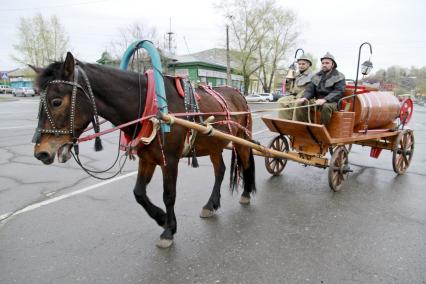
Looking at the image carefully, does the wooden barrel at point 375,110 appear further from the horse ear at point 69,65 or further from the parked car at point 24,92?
the parked car at point 24,92

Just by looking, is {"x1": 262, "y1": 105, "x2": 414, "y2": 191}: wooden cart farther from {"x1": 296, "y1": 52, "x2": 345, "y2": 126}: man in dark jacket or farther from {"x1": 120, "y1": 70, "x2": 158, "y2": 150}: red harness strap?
{"x1": 120, "y1": 70, "x2": 158, "y2": 150}: red harness strap

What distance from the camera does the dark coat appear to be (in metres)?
5.03

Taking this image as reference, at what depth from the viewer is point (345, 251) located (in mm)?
3270

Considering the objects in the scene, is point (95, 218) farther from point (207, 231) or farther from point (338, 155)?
point (338, 155)

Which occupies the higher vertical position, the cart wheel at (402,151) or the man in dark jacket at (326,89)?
the man in dark jacket at (326,89)

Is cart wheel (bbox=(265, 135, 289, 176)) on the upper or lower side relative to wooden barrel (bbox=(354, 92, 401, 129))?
lower

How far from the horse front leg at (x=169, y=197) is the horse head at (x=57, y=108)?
39.3 inches

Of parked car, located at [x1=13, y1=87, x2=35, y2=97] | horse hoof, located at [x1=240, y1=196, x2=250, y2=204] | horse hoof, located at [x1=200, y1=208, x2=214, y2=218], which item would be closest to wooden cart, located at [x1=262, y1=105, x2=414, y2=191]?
horse hoof, located at [x1=240, y1=196, x2=250, y2=204]

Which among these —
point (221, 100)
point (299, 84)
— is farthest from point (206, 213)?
point (299, 84)

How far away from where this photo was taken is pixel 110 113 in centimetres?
290

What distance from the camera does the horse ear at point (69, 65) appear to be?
2402 millimetres

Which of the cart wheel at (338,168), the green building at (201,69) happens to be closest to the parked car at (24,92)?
the green building at (201,69)

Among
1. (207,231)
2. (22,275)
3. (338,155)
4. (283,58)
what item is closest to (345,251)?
(207,231)

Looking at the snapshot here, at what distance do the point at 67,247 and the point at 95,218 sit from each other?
0.73 metres
